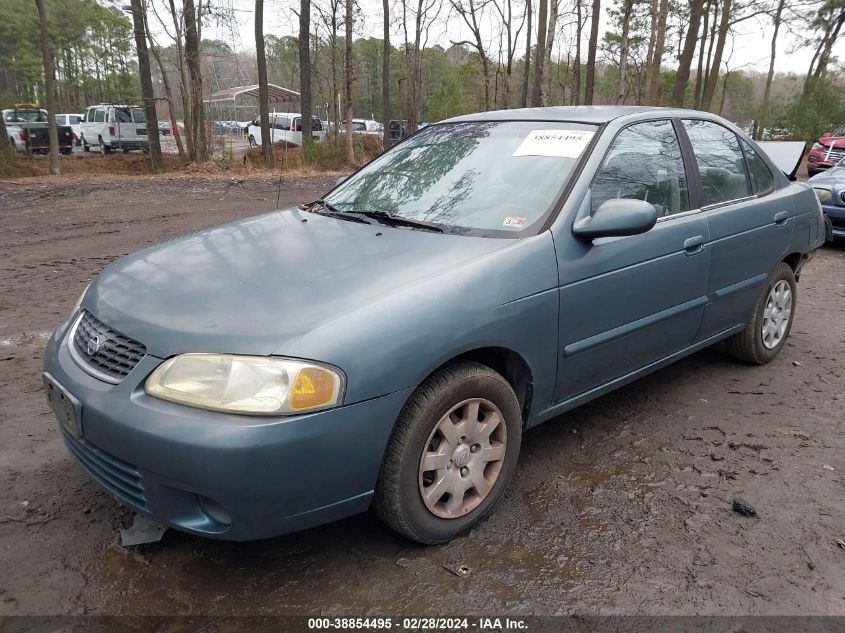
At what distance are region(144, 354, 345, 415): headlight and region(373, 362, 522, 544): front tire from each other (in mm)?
355

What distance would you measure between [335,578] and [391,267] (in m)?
1.15

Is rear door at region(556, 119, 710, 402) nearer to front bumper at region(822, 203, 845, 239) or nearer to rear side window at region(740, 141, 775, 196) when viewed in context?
rear side window at region(740, 141, 775, 196)

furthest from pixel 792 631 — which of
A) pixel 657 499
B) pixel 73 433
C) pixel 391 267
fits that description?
pixel 73 433

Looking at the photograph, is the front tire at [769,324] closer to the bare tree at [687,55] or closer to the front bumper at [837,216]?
the front bumper at [837,216]

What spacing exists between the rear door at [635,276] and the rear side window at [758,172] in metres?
0.79

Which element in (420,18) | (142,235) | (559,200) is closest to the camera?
(559,200)

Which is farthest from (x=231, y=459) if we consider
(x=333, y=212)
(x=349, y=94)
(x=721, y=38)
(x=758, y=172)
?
(x=721, y=38)

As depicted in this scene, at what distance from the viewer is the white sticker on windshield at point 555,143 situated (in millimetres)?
2949

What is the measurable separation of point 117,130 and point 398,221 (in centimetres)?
2603

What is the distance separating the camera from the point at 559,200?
2.72 meters

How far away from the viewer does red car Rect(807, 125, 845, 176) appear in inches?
600

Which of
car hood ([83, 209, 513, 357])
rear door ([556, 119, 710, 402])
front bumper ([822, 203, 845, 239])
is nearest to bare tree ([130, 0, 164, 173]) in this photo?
front bumper ([822, 203, 845, 239])

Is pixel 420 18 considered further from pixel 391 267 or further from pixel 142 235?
pixel 391 267

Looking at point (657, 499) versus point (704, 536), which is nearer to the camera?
point (704, 536)
